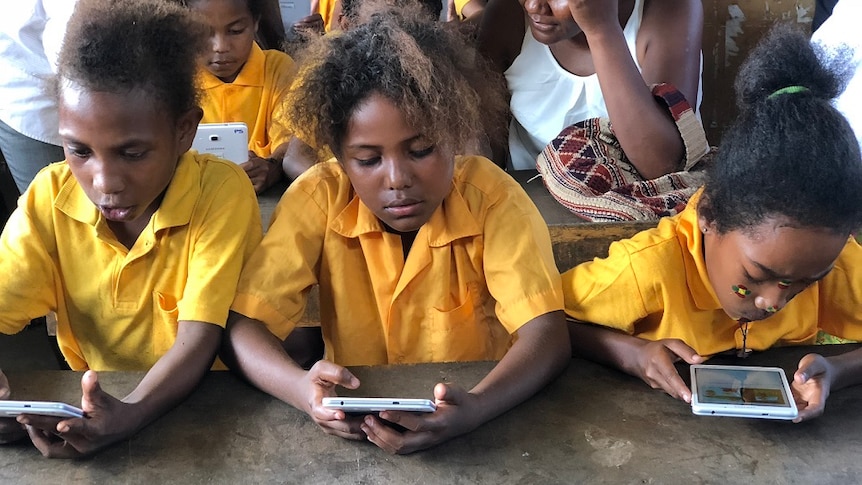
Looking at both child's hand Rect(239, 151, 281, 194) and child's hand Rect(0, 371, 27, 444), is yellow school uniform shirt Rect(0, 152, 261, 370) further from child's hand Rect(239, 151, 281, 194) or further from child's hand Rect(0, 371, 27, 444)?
child's hand Rect(239, 151, 281, 194)

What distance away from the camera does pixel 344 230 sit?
160cm

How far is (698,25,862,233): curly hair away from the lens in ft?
4.38

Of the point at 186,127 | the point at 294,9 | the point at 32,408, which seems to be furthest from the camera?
the point at 294,9

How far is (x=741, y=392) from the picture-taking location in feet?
4.36

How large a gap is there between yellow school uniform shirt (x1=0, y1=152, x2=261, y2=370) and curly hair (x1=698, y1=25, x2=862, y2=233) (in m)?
0.90

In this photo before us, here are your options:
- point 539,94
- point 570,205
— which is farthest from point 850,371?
point 539,94

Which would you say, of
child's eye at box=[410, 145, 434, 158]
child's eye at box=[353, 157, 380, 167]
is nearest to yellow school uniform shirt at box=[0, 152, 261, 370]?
child's eye at box=[353, 157, 380, 167]

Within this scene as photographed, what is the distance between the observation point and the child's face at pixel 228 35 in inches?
105

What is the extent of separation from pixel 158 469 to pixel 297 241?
19.9 inches

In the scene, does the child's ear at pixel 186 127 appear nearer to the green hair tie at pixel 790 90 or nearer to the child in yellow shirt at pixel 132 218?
the child in yellow shirt at pixel 132 218

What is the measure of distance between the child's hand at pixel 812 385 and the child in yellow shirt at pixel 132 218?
3.28ft

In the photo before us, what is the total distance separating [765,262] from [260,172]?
1.53 m

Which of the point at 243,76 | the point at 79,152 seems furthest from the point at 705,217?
the point at 243,76

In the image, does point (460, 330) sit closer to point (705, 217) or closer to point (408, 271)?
point (408, 271)
